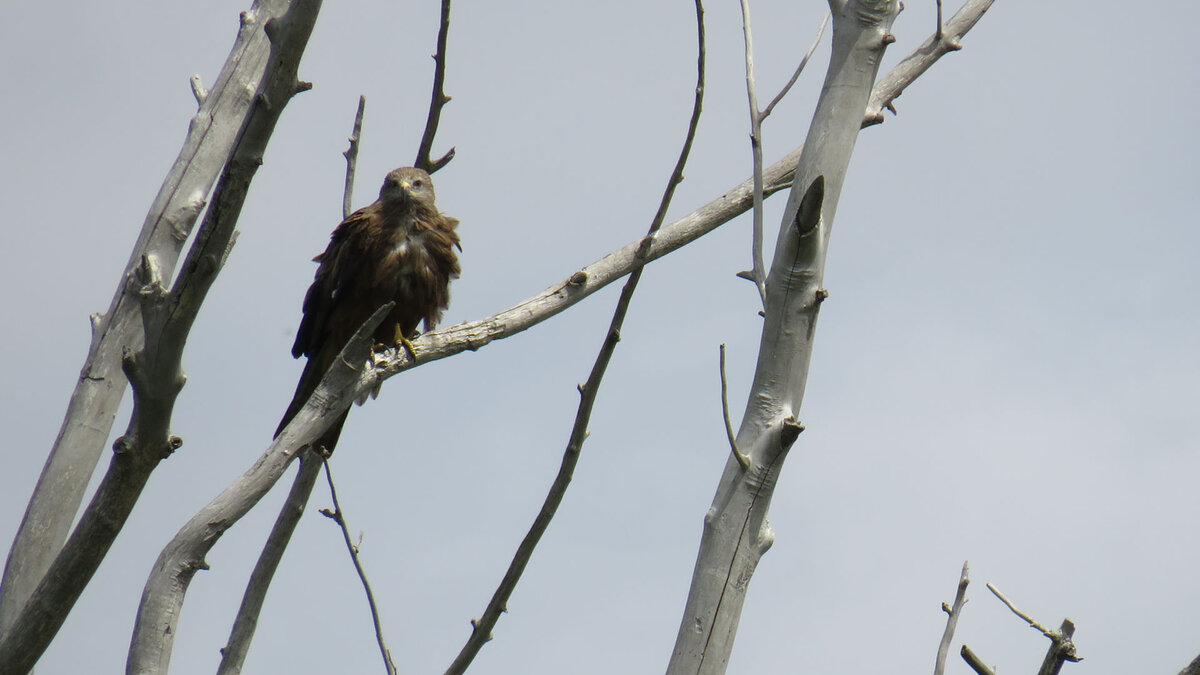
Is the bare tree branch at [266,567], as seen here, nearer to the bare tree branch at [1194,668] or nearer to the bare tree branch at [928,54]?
the bare tree branch at [928,54]

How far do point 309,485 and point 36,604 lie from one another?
187 cm

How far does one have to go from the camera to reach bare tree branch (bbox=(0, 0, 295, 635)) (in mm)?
3531

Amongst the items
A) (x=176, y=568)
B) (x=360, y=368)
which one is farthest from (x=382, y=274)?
(x=176, y=568)

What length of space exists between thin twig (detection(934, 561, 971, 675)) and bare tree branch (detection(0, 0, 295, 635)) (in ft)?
7.49

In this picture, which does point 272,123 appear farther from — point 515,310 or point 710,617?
point 515,310

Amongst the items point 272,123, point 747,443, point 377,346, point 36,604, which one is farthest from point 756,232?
point 377,346

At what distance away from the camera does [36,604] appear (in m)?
2.02

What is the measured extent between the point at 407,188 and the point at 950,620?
3.81 metres

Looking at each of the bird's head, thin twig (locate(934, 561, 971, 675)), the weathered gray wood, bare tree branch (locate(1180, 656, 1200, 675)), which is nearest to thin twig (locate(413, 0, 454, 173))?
the bird's head

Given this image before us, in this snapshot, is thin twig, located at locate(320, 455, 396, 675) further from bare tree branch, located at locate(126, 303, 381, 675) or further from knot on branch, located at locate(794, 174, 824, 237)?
knot on branch, located at locate(794, 174, 824, 237)

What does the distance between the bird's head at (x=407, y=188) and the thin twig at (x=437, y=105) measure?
1.12 meters

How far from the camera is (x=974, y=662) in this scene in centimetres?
195

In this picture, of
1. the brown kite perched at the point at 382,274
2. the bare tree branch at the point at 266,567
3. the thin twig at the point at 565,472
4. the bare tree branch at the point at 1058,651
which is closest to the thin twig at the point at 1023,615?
the bare tree branch at the point at 1058,651

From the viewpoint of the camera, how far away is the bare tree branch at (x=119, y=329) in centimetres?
353
